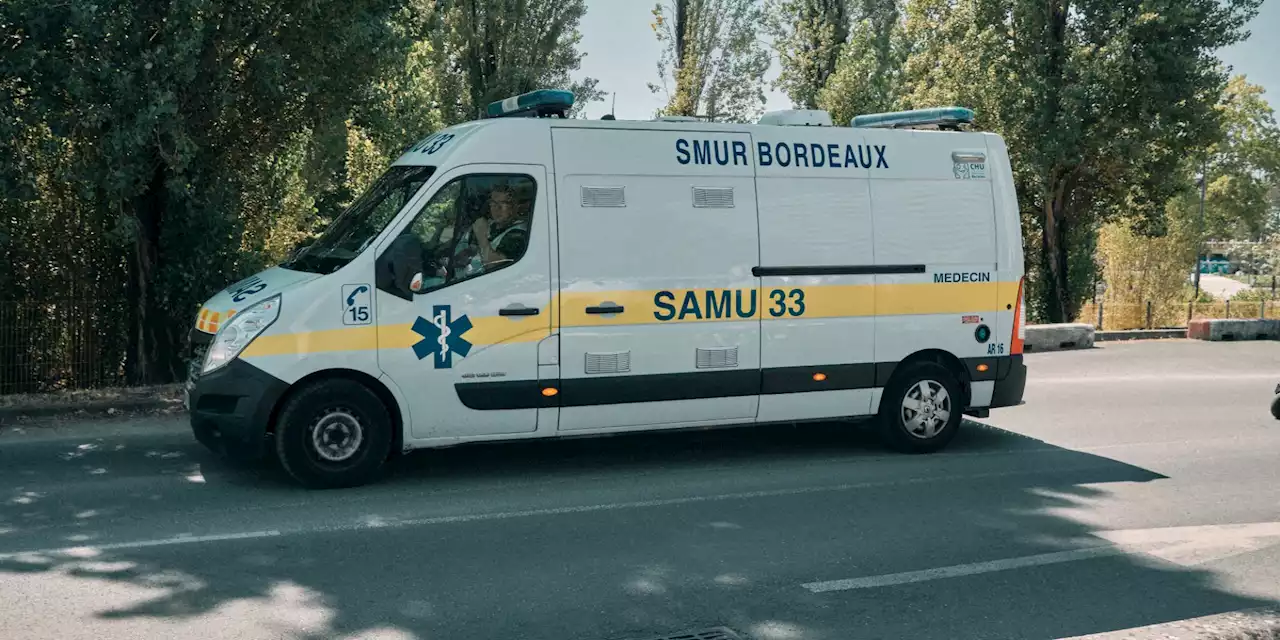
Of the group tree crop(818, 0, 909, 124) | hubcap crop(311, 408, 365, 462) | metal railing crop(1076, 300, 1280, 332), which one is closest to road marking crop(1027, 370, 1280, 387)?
metal railing crop(1076, 300, 1280, 332)

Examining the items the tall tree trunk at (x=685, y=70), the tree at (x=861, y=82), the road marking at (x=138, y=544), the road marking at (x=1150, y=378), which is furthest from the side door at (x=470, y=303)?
the tall tree trunk at (x=685, y=70)

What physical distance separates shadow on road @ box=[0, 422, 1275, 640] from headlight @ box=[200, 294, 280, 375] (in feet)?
2.97

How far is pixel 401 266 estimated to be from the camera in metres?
7.82

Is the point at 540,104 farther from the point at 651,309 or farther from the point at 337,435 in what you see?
the point at 337,435

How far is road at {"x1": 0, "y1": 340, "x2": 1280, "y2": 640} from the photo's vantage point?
18.4 ft

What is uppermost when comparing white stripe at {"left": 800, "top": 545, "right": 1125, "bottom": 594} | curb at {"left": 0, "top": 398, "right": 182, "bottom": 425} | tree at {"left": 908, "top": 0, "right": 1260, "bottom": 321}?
tree at {"left": 908, "top": 0, "right": 1260, "bottom": 321}

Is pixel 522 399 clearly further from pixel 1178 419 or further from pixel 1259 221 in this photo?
pixel 1259 221

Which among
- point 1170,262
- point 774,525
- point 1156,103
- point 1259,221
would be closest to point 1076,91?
point 1156,103

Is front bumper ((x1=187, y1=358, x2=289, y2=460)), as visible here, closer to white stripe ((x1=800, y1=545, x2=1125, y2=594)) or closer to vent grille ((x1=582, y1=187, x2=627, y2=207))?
vent grille ((x1=582, y1=187, x2=627, y2=207))

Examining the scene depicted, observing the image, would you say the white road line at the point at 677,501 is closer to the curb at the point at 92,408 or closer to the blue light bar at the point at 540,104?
the blue light bar at the point at 540,104

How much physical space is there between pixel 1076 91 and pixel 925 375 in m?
14.1

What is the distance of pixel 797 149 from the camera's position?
916cm

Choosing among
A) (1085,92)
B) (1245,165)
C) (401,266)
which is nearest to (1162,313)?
(1085,92)

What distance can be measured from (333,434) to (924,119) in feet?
18.0
